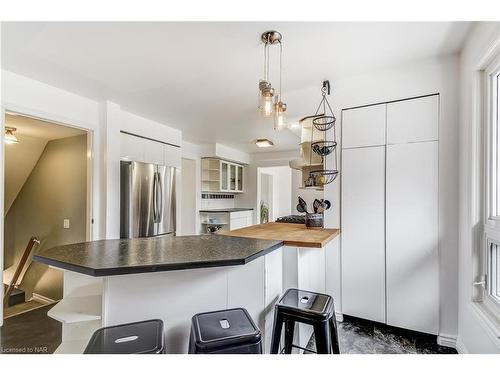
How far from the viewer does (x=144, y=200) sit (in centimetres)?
325

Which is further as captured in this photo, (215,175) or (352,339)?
(215,175)

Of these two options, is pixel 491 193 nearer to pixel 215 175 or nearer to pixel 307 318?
pixel 307 318

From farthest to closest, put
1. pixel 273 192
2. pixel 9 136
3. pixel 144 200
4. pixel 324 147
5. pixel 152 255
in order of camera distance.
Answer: pixel 273 192 < pixel 144 200 < pixel 9 136 < pixel 324 147 < pixel 152 255

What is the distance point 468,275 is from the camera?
180cm

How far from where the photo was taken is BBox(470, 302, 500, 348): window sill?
54.8 inches

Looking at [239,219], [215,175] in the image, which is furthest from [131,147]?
[239,219]

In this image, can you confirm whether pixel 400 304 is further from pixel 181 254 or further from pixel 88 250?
pixel 88 250

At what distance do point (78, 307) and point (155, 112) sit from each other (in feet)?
8.67

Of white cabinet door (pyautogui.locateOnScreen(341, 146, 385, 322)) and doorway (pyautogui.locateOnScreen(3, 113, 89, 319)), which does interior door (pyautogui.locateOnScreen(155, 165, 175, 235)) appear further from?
white cabinet door (pyautogui.locateOnScreen(341, 146, 385, 322))

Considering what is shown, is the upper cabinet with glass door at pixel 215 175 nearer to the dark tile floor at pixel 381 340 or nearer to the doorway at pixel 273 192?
the doorway at pixel 273 192

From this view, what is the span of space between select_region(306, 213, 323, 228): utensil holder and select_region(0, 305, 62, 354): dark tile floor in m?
2.41

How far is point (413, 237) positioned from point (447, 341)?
2.66 ft

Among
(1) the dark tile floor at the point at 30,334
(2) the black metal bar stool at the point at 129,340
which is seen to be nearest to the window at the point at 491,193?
(2) the black metal bar stool at the point at 129,340

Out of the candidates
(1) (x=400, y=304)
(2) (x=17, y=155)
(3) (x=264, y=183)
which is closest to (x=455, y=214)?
(1) (x=400, y=304)
